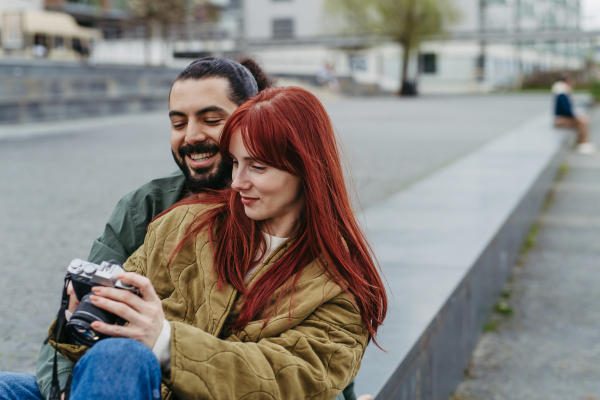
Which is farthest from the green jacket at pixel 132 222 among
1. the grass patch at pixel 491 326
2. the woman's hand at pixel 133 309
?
the grass patch at pixel 491 326

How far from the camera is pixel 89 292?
58.9 inches

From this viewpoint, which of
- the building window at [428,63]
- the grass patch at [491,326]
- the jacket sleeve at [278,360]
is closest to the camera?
the jacket sleeve at [278,360]

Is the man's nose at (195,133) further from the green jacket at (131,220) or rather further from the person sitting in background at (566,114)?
the person sitting in background at (566,114)

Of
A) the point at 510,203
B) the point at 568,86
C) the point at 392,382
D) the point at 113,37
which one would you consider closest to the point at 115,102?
the point at 568,86

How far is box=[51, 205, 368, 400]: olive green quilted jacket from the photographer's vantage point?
59.9 inches

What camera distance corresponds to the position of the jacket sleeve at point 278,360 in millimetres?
1506

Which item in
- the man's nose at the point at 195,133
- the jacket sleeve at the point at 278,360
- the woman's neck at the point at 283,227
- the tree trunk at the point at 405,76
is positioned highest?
the tree trunk at the point at 405,76

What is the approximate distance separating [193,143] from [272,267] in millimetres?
674

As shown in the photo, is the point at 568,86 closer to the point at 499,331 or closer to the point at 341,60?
the point at 499,331

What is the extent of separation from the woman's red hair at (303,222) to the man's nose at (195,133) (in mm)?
433

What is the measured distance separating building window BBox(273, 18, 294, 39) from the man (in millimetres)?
58125

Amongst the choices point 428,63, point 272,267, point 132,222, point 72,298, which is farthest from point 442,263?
point 428,63

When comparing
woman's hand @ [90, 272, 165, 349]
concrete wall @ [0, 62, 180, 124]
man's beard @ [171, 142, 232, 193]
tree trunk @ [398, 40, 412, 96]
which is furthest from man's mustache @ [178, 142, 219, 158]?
tree trunk @ [398, 40, 412, 96]

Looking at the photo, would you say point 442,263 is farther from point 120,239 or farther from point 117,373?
point 117,373
